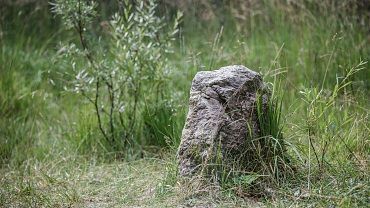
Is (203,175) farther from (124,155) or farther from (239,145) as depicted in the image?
(124,155)

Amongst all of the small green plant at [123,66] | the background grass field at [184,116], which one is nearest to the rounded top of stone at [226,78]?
the background grass field at [184,116]

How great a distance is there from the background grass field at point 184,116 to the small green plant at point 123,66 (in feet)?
0.29

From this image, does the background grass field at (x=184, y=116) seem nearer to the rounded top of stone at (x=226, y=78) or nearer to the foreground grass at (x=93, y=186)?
the foreground grass at (x=93, y=186)

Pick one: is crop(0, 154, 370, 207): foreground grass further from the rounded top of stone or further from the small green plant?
the rounded top of stone

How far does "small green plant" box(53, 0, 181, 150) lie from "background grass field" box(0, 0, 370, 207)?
9 centimetres

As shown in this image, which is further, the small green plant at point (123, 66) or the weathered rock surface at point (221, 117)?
the small green plant at point (123, 66)

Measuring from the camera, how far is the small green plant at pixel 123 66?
4.18m

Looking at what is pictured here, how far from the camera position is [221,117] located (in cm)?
314

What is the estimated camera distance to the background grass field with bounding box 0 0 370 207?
122 inches

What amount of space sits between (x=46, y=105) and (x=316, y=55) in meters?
2.35

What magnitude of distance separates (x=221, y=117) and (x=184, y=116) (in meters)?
0.79

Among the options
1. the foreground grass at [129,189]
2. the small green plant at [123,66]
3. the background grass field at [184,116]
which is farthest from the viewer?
the small green plant at [123,66]

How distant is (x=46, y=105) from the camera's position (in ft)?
17.2

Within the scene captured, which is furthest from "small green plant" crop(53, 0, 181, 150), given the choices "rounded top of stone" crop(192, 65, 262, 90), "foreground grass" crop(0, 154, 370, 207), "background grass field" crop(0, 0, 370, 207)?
"rounded top of stone" crop(192, 65, 262, 90)
